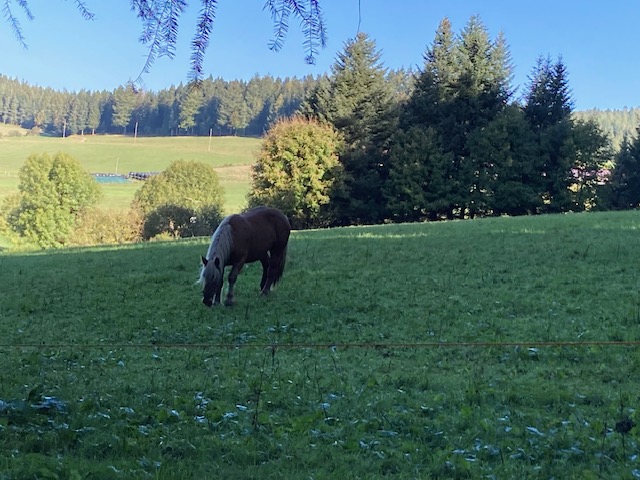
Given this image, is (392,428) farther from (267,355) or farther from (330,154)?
(330,154)

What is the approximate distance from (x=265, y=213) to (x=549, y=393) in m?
7.41

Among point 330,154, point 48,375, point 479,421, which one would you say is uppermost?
point 330,154

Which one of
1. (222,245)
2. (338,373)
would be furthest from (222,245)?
(338,373)

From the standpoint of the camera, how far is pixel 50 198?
58.1 m

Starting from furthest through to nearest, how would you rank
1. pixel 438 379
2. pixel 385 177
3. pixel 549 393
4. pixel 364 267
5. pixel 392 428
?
pixel 385 177 → pixel 364 267 → pixel 438 379 → pixel 549 393 → pixel 392 428

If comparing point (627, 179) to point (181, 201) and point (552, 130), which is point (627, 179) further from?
point (181, 201)

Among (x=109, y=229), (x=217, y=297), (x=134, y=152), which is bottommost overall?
(x=109, y=229)

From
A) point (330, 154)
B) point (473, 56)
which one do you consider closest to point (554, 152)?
point (473, 56)

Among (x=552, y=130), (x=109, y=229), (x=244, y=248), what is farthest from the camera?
(x=109, y=229)

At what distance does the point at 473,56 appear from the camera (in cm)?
4288

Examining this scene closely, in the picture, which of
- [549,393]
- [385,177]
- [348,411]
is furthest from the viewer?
[385,177]

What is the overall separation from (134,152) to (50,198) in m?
41.4

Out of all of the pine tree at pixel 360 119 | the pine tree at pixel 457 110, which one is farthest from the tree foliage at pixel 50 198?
the pine tree at pixel 457 110

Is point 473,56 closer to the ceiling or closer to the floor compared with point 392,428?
closer to the ceiling
